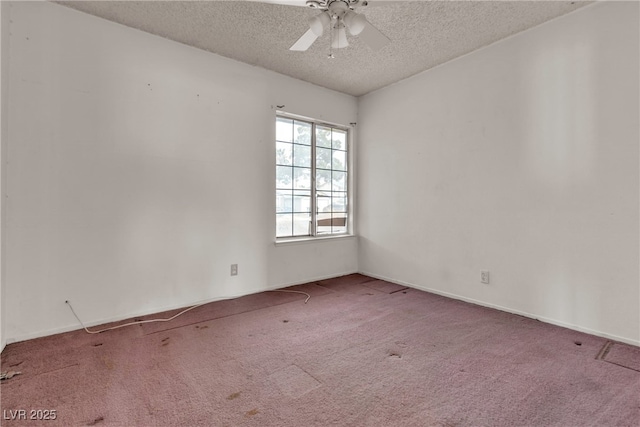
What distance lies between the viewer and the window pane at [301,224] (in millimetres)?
4116

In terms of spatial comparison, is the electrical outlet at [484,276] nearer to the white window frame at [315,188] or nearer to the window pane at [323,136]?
the white window frame at [315,188]

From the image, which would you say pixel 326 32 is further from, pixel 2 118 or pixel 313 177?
pixel 2 118

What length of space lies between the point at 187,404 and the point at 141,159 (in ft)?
7.36

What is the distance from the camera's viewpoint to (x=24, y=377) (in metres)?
1.88

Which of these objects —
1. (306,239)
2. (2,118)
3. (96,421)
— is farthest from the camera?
(306,239)

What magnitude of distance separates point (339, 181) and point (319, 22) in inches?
106

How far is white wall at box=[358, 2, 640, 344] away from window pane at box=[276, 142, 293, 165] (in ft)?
4.57

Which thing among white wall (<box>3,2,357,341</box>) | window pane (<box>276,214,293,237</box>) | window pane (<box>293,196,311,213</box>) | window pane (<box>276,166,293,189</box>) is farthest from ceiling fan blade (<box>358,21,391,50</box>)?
window pane (<box>276,214,293,237</box>)

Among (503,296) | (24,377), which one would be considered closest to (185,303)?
(24,377)

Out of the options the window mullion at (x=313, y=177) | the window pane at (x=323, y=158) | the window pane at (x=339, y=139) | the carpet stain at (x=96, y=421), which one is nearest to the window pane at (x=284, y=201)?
the window mullion at (x=313, y=177)

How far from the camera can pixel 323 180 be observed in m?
4.39

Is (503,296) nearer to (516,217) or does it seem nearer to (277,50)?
(516,217)

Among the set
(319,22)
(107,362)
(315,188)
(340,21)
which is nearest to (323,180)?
(315,188)

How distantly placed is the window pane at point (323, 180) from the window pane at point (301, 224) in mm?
471
